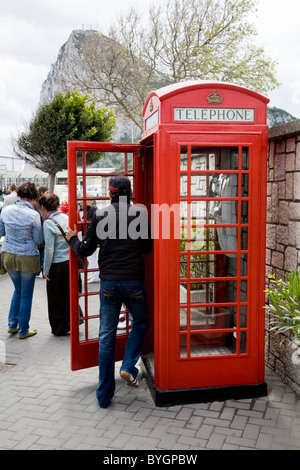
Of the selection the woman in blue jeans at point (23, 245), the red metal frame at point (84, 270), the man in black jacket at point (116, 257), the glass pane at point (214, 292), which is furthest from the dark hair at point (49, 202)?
the glass pane at point (214, 292)

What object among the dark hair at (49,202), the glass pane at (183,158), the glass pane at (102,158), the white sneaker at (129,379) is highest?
the glass pane at (102,158)

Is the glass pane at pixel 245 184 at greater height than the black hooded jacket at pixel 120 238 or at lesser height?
greater

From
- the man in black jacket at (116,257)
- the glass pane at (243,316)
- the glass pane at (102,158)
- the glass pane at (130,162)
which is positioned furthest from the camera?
the glass pane at (102,158)

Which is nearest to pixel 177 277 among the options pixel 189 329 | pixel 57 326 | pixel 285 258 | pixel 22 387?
pixel 189 329

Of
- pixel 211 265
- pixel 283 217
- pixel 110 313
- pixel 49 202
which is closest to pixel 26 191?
pixel 49 202

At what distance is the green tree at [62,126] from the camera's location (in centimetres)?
1955

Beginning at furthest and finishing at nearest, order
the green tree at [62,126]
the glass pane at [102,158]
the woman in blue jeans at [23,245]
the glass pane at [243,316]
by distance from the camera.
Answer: the green tree at [62,126], the woman in blue jeans at [23,245], the glass pane at [102,158], the glass pane at [243,316]

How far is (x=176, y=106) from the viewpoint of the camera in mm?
3812

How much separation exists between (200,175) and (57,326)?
11.0 ft

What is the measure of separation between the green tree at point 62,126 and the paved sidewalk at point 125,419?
16029 mm

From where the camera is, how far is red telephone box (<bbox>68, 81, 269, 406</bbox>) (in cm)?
383

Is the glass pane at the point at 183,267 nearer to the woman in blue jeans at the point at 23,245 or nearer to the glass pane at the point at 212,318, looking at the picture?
the glass pane at the point at 212,318

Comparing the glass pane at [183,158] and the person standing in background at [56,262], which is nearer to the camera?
the glass pane at [183,158]

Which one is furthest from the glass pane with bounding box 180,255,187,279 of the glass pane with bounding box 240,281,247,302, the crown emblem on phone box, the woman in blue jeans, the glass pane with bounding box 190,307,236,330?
the woman in blue jeans
